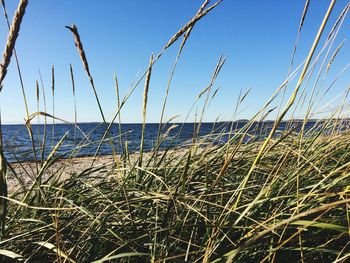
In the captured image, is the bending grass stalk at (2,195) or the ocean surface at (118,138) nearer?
the bending grass stalk at (2,195)

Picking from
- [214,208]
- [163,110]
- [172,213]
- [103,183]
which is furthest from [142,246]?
[163,110]

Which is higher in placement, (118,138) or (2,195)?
(118,138)

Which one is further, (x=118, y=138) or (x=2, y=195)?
(x=118, y=138)

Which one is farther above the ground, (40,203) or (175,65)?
(175,65)

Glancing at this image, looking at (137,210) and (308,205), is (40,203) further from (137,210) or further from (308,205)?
(308,205)

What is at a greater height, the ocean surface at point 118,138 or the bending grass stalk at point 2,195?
the ocean surface at point 118,138

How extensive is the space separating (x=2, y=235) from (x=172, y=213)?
0.59 m

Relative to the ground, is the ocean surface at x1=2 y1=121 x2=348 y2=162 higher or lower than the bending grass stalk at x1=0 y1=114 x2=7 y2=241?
higher

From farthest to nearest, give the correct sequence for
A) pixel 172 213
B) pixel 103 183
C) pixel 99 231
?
pixel 103 183, pixel 172 213, pixel 99 231

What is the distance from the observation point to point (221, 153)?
1.90 m

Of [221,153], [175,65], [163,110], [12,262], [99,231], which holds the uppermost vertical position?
[175,65]

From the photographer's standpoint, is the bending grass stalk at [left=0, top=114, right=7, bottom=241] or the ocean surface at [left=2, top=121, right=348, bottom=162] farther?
the ocean surface at [left=2, top=121, right=348, bottom=162]

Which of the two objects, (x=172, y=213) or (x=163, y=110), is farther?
(x=163, y=110)

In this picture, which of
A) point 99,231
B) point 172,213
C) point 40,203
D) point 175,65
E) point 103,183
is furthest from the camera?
point 103,183
